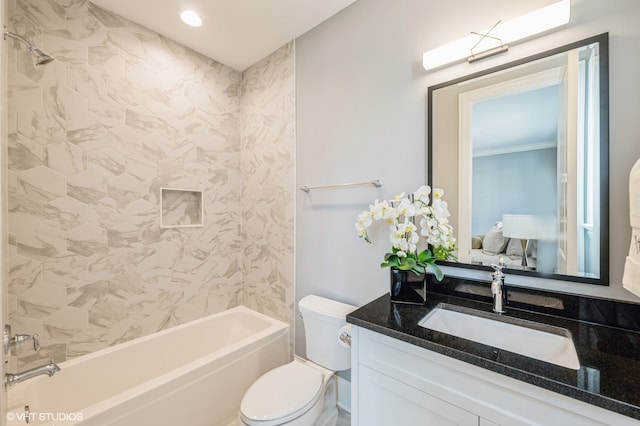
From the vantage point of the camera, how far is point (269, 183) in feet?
7.40

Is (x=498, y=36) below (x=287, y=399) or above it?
above

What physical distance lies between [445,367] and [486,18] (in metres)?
1.50

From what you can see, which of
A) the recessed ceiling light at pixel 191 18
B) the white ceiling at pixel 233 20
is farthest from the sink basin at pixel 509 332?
the recessed ceiling light at pixel 191 18

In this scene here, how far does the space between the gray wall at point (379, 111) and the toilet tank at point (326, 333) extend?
181 mm

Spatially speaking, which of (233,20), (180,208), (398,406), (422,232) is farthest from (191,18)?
(398,406)

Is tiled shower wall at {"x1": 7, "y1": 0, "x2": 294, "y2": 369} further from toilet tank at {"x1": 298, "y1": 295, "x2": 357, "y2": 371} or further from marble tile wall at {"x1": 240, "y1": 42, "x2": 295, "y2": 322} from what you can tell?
toilet tank at {"x1": 298, "y1": 295, "x2": 357, "y2": 371}

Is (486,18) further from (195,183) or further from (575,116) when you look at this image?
(195,183)

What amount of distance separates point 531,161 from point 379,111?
814 mm

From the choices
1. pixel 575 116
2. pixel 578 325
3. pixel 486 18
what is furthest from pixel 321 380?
pixel 486 18

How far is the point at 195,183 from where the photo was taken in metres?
2.19

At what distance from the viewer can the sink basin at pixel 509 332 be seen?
920 millimetres

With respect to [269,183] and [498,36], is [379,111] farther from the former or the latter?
[269,183]

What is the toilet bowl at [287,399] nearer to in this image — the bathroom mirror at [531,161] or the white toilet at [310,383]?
the white toilet at [310,383]

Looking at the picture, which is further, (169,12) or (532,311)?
(169,12)
